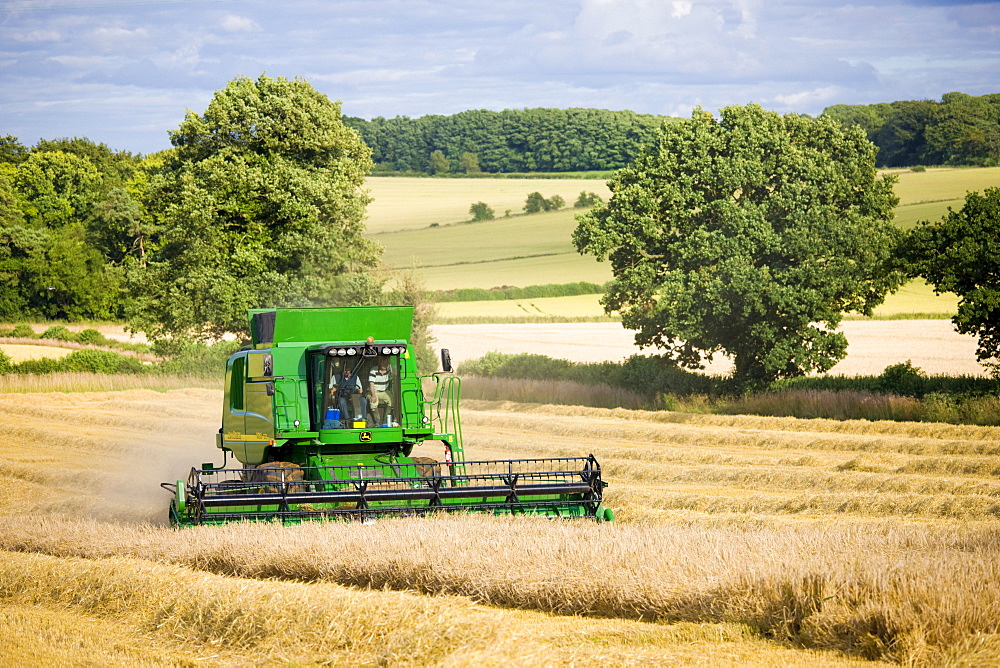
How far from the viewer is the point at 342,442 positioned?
13.6 m

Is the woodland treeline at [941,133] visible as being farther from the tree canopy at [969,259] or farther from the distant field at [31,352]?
the tree canopy at [969,259]

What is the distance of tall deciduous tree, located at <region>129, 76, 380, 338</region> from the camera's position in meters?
35.2

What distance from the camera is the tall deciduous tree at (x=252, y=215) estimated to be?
115 ft

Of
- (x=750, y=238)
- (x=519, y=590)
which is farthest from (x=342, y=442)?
(x=750, y=238)

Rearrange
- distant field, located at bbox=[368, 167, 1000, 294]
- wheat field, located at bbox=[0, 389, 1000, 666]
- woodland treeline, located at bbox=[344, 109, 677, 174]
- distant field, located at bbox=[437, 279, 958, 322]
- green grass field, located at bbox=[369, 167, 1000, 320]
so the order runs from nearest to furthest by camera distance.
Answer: wheat field, located at bbox=[0, 389, 1000, 666]
distant field, located at bbox=[437, 279, 958, 322]
green grass field, located at bbox=[369, 167, 1000, 320]
distant field, located at bbox=[368, 167, 1000, 294]
woodland treeline, located at bbox=[344, 109, 677, 174]

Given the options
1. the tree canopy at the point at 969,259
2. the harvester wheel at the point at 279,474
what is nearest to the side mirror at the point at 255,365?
the harvester wheel at the point at 279,474

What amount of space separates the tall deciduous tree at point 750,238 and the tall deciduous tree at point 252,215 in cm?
967

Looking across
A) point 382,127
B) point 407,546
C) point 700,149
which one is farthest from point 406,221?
point 407,546

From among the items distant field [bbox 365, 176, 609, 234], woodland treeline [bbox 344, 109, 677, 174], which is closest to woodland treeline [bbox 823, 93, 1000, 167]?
woodland treeline [bbox 344, 109, 677, 174]

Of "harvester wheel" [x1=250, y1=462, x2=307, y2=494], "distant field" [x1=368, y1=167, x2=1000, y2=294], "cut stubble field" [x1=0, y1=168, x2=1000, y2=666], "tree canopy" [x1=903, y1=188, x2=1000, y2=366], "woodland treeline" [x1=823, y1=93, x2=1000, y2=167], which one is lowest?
"cut stubble field" [x1=0, y1=168, x2=1000, y2=666]

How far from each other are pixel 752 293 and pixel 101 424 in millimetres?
18128

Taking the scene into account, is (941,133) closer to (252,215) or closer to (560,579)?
(252,215)

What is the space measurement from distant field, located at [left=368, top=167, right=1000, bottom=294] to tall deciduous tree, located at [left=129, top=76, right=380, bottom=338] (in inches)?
749

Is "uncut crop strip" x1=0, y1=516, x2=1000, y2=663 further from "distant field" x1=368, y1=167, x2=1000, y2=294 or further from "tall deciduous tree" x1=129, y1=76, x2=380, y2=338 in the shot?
"distant field" x1=368, y1=167, x2=1000, y2=294
